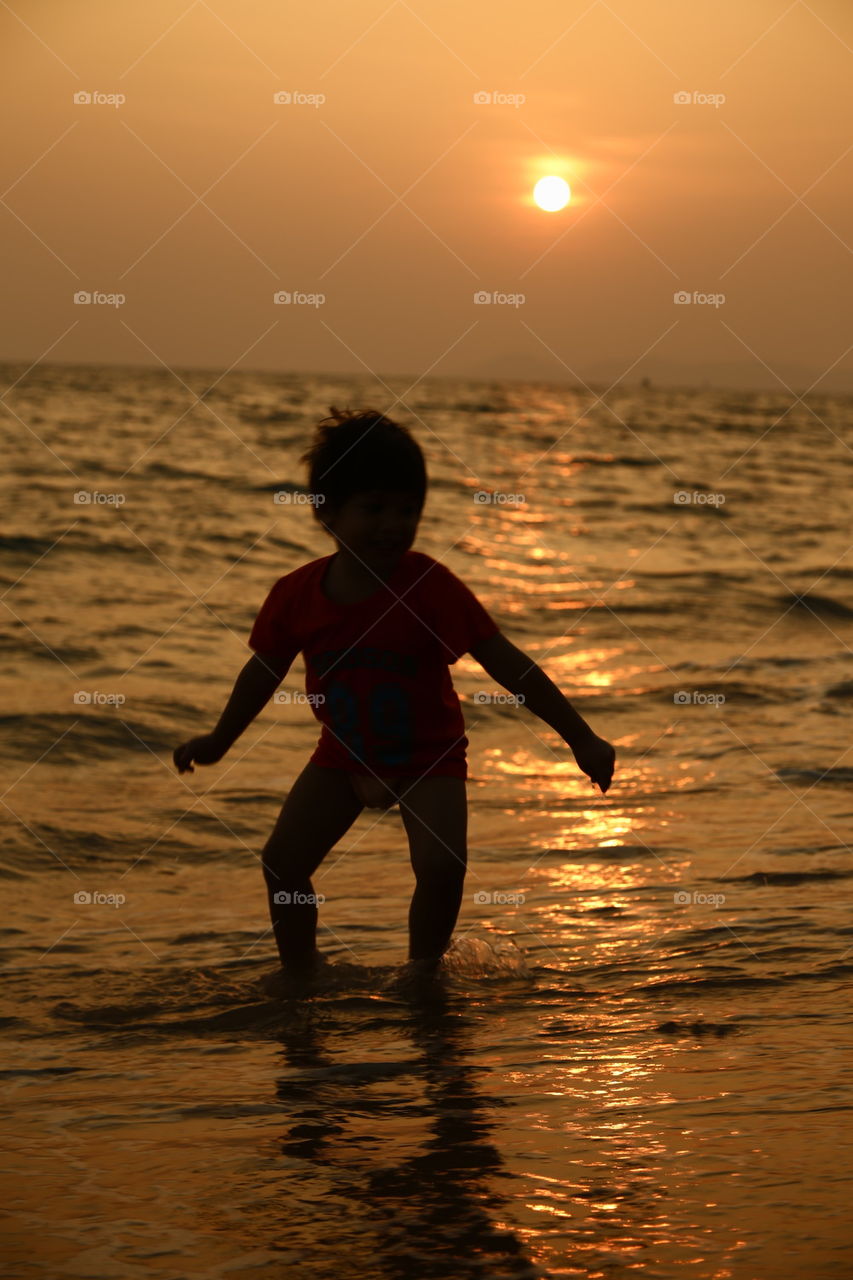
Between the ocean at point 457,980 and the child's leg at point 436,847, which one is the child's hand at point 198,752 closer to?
the child's leg at point 436,847

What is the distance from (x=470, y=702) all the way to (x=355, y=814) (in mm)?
4657

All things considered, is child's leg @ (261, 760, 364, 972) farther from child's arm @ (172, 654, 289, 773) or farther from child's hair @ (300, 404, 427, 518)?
child's hair @ (300, 404, 427, 518)

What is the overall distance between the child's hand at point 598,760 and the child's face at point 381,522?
0.66m

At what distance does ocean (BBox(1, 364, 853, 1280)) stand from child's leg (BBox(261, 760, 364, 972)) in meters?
0.22

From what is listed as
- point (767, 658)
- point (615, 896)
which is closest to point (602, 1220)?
point (615, 896)

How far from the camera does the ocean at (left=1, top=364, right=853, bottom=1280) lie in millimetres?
2328

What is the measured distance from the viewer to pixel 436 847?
12.2ft

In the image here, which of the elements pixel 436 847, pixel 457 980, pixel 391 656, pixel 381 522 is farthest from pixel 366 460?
pixel 457 980

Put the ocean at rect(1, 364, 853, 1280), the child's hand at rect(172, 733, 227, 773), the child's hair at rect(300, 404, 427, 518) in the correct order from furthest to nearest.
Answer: the child's hand at rect(172, 733, 227, 773)
the child's hair at rect(300, 404, 427, 518)
the ocean at rect(1, 364, 853, 1280)

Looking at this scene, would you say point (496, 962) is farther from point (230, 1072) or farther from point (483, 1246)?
point (483, 1246)

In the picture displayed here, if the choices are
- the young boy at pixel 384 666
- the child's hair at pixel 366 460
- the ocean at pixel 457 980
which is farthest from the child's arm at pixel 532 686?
the ocean at pixel 457 980

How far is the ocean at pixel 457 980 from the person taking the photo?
7.64 ft

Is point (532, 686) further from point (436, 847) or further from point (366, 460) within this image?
point (366, 460)

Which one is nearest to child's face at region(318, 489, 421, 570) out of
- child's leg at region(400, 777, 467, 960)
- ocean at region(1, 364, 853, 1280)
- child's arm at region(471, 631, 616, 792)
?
child's arm at region(471, 631, 616, 792)
